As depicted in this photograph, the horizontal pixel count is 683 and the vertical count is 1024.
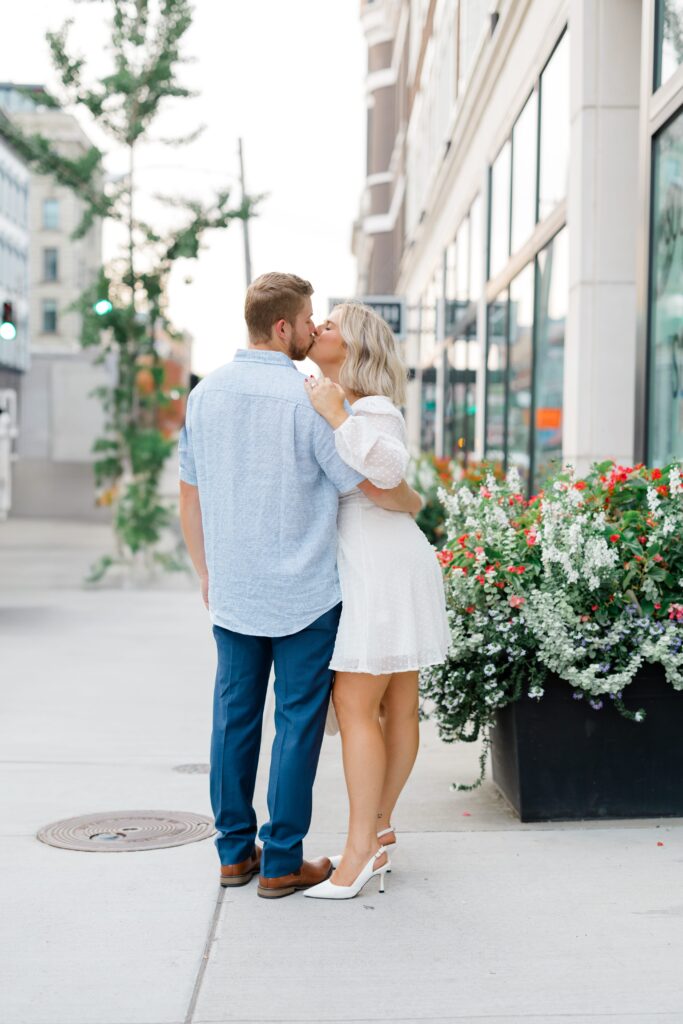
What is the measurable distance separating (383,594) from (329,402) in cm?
63

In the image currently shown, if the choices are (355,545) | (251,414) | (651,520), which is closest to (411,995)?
(355,545)

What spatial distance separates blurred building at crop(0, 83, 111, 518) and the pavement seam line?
3282cm

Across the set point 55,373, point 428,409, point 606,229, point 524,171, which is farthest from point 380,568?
point 55,373

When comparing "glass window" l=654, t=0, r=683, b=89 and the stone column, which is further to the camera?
the stone column

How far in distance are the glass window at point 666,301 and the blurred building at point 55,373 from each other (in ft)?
96.4

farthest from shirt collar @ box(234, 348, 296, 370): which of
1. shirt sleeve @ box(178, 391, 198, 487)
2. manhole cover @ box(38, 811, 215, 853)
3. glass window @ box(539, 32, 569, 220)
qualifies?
glass window @ box(539, 32, 569, 220)

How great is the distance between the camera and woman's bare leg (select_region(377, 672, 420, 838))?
463 centimetres

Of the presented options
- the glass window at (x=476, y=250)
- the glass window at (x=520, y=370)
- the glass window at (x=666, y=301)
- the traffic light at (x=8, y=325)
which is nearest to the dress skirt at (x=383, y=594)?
the glass window at (x=666, y=301)

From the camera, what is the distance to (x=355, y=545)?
444 cm

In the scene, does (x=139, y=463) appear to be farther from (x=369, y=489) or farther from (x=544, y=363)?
(x=369, y=489)

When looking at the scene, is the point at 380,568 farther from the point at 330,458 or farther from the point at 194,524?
the point at 194,524

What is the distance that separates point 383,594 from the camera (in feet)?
14.4

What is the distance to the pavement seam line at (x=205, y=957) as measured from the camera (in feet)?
11.2

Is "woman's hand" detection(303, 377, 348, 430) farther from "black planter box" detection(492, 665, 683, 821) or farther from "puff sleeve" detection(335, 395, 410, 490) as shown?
"black planter box" detection(492, 665, 683, 821)
